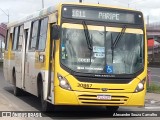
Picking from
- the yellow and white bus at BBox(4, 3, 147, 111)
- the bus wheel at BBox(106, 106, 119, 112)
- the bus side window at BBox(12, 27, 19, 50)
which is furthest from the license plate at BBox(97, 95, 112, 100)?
the bus side window at BBox(12, 27, 19, 50)

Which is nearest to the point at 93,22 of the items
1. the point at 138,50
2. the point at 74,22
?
the point at 74,22

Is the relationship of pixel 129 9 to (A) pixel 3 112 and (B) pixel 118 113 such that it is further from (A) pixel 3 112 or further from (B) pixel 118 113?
(A) pixel 3 112

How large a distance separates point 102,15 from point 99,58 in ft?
3.93

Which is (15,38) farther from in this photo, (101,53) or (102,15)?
(101,53)

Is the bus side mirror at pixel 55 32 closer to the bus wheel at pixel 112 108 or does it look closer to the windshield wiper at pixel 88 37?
the windshield wiper at pixel 88 37

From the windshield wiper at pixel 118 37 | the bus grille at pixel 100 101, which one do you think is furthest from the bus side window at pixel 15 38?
the bus grille at pixel 100 101

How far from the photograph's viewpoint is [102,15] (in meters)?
12.5

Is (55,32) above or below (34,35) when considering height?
above

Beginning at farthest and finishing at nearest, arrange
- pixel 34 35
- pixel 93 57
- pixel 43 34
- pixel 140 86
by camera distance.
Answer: pixel 34 35 → pixel 43 34 → pixel 140 86 → pixel 93 57

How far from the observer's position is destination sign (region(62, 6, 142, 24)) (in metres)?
12.3

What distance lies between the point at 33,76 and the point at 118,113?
2.92m

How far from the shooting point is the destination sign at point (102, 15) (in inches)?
483

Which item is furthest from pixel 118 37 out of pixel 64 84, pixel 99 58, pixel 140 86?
pixel 64 84

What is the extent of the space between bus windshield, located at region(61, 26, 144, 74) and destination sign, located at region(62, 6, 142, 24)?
34 centimetres
